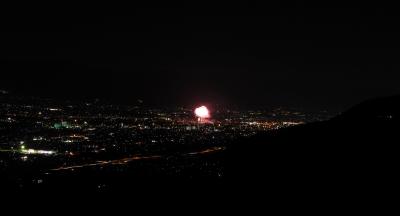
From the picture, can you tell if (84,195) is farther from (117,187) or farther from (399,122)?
(399,122)

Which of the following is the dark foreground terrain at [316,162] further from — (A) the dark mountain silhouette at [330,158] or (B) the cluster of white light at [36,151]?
(B) the cluster of white light at [36,151]

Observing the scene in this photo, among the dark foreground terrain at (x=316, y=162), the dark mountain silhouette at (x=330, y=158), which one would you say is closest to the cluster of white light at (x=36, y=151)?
the dark foreground terrain at (x=316, y=162)

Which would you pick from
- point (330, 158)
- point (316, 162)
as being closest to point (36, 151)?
point (316, 162)

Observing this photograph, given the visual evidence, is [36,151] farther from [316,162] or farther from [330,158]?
[330,158]

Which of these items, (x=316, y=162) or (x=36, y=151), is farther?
(x=36, y=151)

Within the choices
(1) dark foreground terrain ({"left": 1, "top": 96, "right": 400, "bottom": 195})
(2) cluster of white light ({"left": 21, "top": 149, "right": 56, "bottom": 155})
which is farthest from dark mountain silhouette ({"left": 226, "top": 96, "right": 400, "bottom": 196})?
(2) cluster of white light ({"left": 21, "top": 149, "right": 56, "bottom": 155})

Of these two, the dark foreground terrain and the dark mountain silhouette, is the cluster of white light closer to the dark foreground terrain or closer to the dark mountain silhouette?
the dark foreground terrain

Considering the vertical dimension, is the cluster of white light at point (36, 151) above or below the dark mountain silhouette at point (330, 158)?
below

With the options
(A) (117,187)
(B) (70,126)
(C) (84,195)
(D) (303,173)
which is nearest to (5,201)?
(C) (84,195)

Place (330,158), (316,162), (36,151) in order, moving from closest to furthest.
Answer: (330,158)
(316,162)
(36,151)
